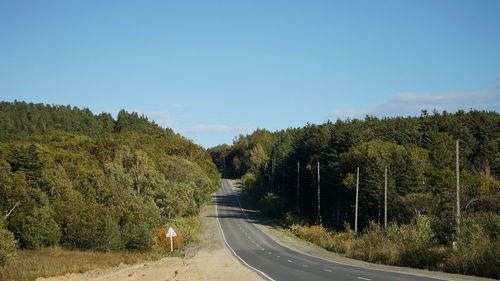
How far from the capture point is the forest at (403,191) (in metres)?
27.7

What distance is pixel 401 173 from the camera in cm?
6319

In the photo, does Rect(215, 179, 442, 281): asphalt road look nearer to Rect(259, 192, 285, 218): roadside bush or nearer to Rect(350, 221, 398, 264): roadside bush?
Rect(350, 221, 398, 264): roadside bush

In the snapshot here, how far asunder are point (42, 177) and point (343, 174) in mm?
38388

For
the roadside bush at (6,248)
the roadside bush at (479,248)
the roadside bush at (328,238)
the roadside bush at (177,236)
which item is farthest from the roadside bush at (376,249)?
the roadside bush at (6,248)

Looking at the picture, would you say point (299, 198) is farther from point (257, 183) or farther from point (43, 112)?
point (43, 112)

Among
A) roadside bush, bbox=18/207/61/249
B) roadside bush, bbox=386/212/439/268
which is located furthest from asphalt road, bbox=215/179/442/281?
roadside bush, bbox=18/207/61/249

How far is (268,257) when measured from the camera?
127 feet

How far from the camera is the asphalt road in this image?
2228cm

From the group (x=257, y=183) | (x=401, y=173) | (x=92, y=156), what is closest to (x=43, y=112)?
(x=257, y=183)

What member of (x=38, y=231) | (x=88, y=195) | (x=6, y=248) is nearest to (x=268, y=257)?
(x=6, y=248)

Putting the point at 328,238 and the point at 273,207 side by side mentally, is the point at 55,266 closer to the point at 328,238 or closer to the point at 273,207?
the point at 328,238

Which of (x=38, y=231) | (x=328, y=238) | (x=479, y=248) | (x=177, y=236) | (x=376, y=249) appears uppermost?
(x=479, y=248)

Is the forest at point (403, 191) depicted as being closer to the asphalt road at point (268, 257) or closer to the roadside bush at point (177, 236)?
the asphalt road at point (268, 257)

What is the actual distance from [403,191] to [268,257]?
93.2 feet
